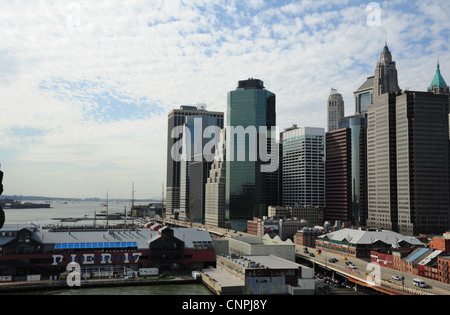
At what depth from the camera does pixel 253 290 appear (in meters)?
74.3


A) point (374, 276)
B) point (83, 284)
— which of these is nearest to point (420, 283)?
point (374, 276)

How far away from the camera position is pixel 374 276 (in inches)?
3442

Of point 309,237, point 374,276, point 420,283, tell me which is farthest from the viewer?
point 309,237

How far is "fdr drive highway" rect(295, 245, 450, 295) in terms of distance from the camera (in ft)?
241

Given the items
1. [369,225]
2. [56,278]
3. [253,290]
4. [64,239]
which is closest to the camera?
[253,290]

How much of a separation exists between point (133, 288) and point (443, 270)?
2398 inches

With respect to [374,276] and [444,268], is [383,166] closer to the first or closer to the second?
[374,276]

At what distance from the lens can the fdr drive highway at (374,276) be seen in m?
73.3

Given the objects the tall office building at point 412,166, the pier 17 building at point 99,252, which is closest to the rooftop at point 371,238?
the pier 17 building at point 99,252

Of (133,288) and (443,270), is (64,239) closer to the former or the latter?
(133,288)

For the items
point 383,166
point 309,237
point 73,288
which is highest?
point 383,166

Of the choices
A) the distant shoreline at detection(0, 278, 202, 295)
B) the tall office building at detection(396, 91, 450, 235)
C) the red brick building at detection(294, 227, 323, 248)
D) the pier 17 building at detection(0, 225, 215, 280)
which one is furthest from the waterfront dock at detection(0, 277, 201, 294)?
the tall office building at detection(396, 91, 450, 235)

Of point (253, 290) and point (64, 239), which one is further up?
point (64, 239)
